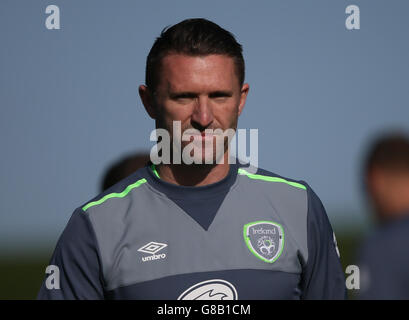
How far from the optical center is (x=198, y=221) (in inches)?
153

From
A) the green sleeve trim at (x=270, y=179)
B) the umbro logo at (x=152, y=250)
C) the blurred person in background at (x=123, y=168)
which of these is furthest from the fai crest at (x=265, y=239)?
the blurred person in background at (x=123, y=168)

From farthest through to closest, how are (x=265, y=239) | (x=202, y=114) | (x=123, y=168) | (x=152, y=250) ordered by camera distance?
(x=123, y=168), (x=265, y=239), (x=152, y=250), (x=202, y=114)

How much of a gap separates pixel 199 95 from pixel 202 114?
124mm

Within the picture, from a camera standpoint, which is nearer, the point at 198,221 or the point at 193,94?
the point at 193,94

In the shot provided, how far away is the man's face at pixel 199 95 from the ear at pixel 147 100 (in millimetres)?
125

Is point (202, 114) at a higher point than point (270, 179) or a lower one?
higher

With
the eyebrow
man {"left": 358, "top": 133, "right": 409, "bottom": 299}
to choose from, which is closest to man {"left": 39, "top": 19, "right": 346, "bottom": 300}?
the eyebrow

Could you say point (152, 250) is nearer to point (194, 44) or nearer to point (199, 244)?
point (199, 244)

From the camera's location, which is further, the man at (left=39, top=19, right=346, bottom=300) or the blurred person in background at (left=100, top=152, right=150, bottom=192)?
the blurred person in background at (left=100, top=152, right=150, bottom=192)

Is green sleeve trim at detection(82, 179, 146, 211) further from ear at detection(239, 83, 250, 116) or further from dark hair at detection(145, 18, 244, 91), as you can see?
ear at detection(239, 83, 250, 116)

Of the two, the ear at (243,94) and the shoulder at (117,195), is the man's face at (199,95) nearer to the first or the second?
the ear at (243,94)

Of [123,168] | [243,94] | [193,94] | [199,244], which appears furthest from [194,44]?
[123,168]

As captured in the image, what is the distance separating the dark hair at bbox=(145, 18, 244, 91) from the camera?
152 inches

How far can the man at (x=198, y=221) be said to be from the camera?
3.74m
